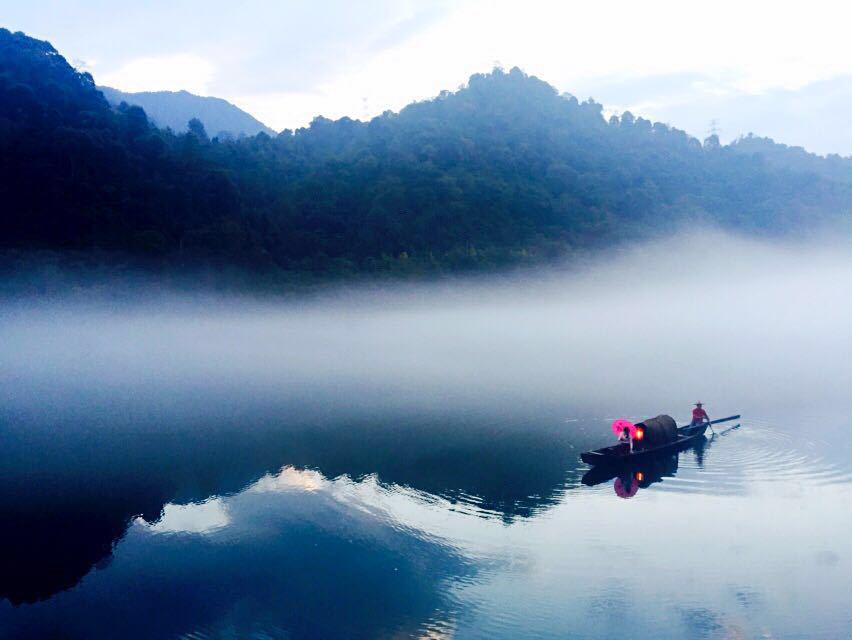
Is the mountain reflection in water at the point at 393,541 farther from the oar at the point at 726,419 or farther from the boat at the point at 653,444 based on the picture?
the oar at the point at 726,419

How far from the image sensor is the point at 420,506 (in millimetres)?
15438

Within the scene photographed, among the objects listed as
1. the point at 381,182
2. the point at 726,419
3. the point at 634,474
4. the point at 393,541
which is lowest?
the point at 393,541

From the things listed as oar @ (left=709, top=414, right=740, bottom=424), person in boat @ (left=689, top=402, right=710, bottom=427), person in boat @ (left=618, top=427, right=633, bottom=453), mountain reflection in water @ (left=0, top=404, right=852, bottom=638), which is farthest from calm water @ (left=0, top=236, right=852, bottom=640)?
person in boat @ (left=689, top=402, right=710, bottom=427)

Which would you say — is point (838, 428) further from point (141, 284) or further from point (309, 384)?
point (141, 284)

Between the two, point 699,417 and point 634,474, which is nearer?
point 634,474

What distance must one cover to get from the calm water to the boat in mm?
457

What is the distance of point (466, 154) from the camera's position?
74.9 meters

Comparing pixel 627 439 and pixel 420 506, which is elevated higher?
pixel 627 439

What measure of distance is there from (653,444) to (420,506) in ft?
21.9

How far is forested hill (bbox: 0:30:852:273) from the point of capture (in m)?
51.8

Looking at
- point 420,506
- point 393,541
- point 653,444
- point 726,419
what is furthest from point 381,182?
point 393,541

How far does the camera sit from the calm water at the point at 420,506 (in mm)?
10977

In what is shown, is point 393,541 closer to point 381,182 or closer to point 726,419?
point 726,419

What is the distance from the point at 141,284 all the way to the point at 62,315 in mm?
6104
